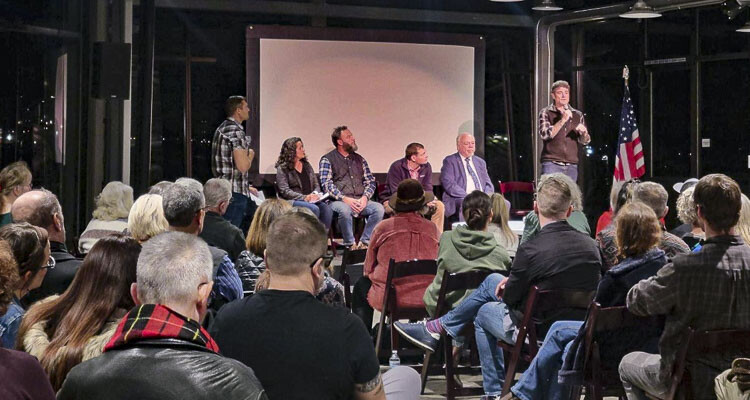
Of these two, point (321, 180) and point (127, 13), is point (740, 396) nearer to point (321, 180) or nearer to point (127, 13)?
point (321, 180)

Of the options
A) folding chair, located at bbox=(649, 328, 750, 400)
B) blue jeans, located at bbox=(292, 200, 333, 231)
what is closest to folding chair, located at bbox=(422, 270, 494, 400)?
folding chair, located at bbox=(649, 328, 750, 400)

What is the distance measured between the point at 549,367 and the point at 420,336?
3.79ft

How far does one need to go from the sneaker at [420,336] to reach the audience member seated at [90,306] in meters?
2.59

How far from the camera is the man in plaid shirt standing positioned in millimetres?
9156

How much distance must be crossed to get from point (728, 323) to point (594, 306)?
1.70 feet

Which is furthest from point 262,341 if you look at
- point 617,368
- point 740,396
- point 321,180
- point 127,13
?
point 127,13

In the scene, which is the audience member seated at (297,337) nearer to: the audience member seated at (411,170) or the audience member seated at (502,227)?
the audience member seated at (502,227)

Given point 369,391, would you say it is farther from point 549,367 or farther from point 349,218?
point 349,218

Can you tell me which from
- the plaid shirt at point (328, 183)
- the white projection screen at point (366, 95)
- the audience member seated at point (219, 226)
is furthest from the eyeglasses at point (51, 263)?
the white projection screen at point (366, 95)

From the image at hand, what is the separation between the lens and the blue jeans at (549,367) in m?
4.23

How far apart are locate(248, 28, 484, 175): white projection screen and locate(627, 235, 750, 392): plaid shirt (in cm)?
756

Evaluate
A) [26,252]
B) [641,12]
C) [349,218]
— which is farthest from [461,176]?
[26,252]

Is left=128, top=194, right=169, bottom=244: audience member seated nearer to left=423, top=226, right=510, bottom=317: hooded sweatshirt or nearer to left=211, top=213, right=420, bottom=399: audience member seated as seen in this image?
left=423, top=226, right=510, bottom=317: hooded sweatshirt

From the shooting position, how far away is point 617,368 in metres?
4.11
